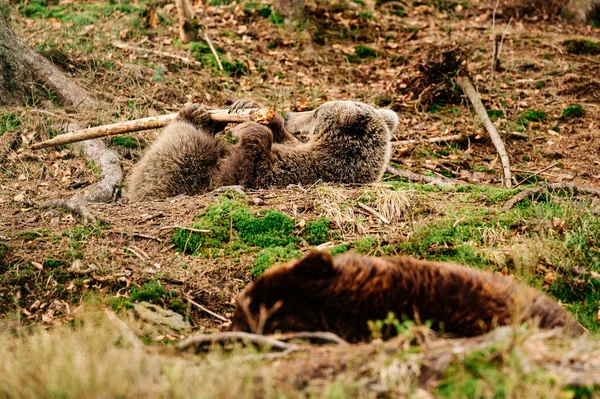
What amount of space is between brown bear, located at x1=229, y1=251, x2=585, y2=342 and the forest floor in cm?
24

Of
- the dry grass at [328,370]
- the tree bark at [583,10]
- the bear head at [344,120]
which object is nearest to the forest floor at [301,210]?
the dry grass at [328,370]

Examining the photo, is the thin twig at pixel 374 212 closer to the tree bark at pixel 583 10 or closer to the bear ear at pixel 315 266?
the bear ear at pixel 315 266

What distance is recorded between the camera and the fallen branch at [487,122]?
7.49 m

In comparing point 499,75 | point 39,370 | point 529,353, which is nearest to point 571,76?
point 499,75

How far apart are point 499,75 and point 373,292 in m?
8.30

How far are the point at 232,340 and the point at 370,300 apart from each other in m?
0.71

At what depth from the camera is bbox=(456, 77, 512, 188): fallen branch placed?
749 centimetres

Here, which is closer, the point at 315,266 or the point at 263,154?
the point at 315,266

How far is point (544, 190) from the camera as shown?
5.89 m

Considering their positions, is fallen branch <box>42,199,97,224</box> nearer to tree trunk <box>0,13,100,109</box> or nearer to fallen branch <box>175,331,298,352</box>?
tree trunk <box>0,13,100,109</box>

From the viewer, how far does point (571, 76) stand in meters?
10.1

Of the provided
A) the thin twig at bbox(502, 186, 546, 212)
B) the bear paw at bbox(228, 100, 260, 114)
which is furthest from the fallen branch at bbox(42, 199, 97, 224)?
the thin twig at bbox(502, 186, 546, 212)

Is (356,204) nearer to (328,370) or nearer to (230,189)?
(230,189)

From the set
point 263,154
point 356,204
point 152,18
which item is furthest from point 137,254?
point 152,18
